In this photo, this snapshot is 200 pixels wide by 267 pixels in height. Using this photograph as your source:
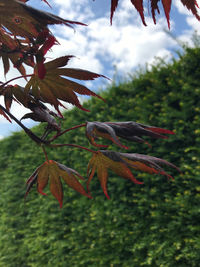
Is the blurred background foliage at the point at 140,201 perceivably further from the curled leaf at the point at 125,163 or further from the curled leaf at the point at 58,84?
the curled leaf at the point at 58,84

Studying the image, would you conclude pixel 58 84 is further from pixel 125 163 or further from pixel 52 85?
pixel 125 163

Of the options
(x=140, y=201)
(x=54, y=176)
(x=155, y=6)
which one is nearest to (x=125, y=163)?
(x=54, y=176)

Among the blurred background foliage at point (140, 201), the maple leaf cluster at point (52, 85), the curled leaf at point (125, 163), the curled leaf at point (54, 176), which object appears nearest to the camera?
the maple leaf cluster at point (52, 85)

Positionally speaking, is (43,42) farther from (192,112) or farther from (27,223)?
(27,223)

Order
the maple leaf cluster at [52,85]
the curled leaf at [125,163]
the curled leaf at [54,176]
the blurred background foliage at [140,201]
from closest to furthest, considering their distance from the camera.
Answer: the maple leaf cluster at [52,85] < the curled leaf at [125,163] < the curled leaf at [54,176] < the blurred background foliage at [140,201]

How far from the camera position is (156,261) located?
2840mm

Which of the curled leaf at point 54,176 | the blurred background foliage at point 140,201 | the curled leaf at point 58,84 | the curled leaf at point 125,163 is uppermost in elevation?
the curled leaf at point 58,84

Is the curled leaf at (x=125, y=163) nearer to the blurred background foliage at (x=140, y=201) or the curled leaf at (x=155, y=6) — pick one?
the curled leaf at (x=155, y=6)

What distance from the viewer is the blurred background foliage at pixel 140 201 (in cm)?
281

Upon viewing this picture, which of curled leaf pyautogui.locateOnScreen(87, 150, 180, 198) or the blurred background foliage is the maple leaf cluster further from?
the blurred background foliage

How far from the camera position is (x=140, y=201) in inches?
118

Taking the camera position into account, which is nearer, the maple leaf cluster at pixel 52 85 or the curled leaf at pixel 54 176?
the maple leaf cluster at pixel 52 85

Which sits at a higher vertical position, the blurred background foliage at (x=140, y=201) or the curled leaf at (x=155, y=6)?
the curled leaf at (x=155, y=6)

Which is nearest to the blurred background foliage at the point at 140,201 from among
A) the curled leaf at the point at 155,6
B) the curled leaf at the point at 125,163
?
the curled leaf at the point at 125,163
